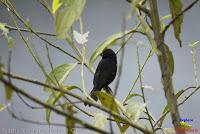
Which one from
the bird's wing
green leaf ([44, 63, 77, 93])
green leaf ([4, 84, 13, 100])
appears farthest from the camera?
the bird's wing

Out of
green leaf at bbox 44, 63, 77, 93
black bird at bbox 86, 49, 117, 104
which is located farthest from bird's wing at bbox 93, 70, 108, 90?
green leaf at bbox 44, 63, 77, 93

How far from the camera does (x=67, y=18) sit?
0.50 meters

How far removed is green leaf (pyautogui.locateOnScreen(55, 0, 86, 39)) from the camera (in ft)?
1.64

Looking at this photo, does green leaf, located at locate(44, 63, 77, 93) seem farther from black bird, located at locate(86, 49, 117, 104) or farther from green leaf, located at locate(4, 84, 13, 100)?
green leaf, located at locate(4, 84, 13, 100)

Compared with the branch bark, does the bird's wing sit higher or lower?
higher

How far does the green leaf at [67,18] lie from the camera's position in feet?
1.64

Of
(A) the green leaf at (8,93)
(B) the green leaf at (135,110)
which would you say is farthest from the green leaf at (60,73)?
(A) the green leaf at (8,93)

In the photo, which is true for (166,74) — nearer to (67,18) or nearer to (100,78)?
(67,18)

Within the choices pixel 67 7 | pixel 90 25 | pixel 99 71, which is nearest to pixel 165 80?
pixel 67 7

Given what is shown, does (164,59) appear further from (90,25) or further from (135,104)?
(90,25)

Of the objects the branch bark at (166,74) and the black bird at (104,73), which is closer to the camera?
the branch bark at (166,74)

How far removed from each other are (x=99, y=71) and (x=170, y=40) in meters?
1.30

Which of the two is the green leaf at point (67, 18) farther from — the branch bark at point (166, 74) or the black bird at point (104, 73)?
the black bird at point (104, 73)

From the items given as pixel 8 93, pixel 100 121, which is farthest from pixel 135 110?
pixel 8 93
